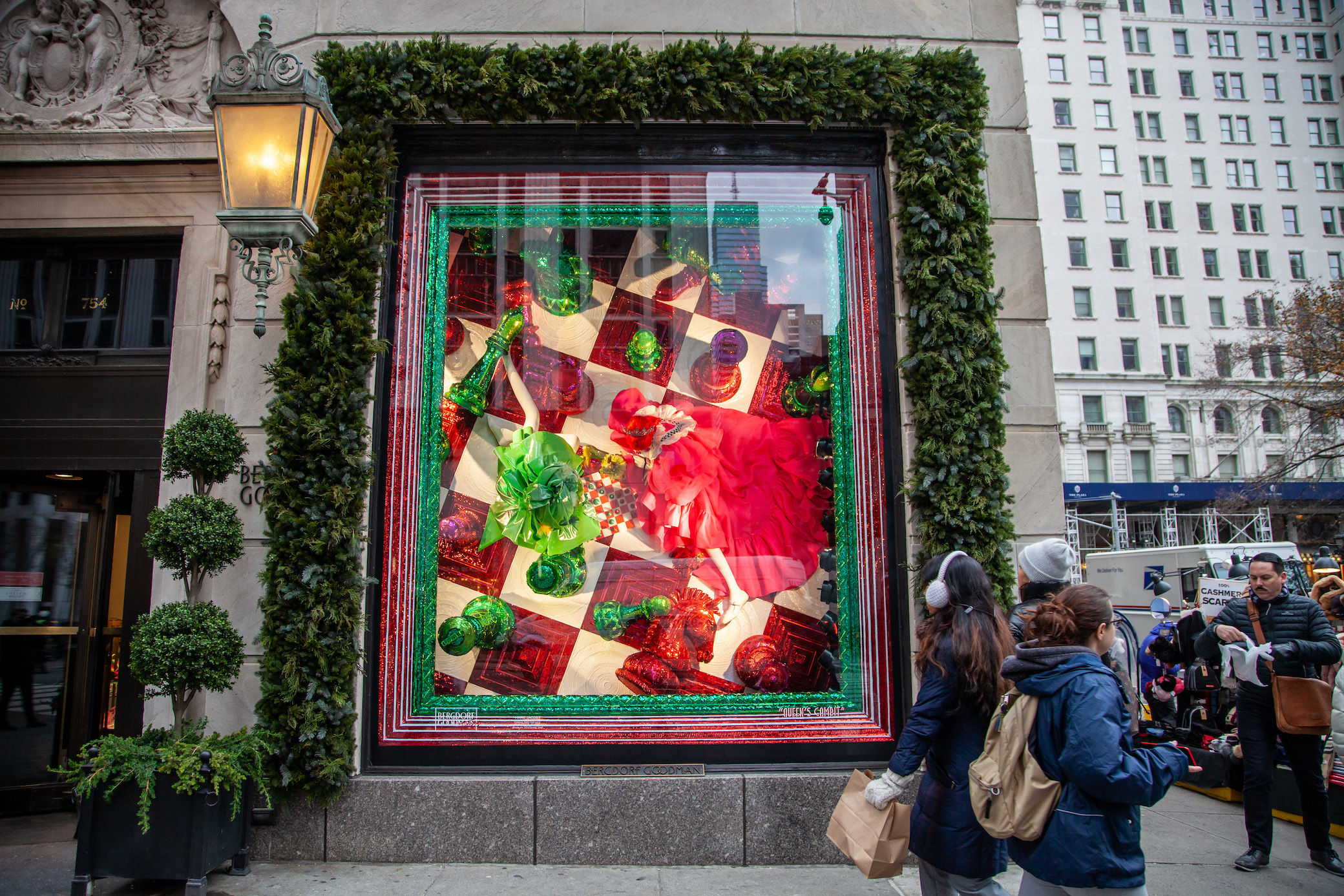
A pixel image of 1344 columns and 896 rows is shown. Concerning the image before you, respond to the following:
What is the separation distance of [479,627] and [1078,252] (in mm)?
54976

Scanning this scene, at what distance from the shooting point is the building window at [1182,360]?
5116cm

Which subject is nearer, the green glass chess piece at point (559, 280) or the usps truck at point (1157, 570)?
the green glass chess piece at point (559, 280)

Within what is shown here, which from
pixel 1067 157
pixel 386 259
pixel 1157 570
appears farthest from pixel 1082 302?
pixel 386 259

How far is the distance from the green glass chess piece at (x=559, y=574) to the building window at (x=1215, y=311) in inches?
2286

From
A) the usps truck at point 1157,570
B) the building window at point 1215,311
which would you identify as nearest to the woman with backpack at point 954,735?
the usps truck at point 1157,570

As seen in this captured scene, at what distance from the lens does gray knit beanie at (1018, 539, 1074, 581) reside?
3949 millimetres

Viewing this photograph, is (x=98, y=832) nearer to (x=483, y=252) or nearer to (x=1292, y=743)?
(x=483, y=252)

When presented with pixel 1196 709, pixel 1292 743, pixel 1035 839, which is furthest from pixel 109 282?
pixel 1196 709

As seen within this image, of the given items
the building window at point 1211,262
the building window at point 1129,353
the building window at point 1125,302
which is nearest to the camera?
the building window at point 1129,353

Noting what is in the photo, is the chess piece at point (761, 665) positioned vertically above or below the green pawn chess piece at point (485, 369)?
below

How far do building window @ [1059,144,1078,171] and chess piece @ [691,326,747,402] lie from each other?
5454cm

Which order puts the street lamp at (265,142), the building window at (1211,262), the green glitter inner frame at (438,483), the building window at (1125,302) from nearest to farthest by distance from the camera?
1. the street lamp at (265,142)
2. the green glitter inner frame at (438,483)
3. the building window at (1125,302)
4. the building window at (1211,262)

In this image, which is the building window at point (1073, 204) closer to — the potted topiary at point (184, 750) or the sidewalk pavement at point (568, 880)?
the sidewalk pavement at point (568, 880)

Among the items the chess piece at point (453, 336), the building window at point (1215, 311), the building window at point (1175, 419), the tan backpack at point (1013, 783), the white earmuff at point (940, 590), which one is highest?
the building window at point (1215, 311)
